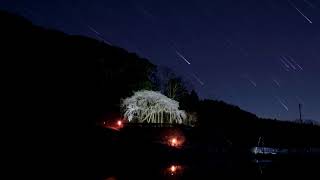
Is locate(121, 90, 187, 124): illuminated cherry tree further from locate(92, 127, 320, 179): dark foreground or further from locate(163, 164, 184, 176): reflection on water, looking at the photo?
locate(163, 164, 184, 176): reflection on water

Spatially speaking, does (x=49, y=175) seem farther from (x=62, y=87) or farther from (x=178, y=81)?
(x=178, y=81)

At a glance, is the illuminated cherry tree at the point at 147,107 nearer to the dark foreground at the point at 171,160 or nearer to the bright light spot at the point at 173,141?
the bright light spot at the point at 173,141

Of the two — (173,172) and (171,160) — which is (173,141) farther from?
(173,172)

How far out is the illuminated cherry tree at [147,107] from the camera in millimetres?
36750

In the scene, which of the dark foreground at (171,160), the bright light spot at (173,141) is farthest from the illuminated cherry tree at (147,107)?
the dark foreground at (171,160)

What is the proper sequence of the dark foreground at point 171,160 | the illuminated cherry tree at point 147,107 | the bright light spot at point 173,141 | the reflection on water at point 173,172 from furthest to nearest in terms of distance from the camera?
the illuminated cherry tree at point 147,107, the bright light spot at point 173,141, the dark foreground at point 171,160, the reflection on water at point 173,172

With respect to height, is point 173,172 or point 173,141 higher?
point 173,141

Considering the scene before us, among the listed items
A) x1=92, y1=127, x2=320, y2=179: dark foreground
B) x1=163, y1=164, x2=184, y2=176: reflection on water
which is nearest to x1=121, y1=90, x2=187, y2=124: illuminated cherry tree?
x1=92, y1=127, x2=320, y2=179: dark foreground

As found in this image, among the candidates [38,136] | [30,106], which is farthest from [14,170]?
[30,106]

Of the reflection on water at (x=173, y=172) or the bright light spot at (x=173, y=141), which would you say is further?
the bright light spot at (x=173, y=141)

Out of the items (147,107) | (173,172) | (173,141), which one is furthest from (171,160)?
(147,107)

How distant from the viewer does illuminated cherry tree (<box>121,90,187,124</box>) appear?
3675 cm

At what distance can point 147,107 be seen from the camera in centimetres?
3709

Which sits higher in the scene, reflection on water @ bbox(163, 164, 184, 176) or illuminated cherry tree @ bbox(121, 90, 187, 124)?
illuminated cherry tree @ bbox(121, 90, 187, 124)
